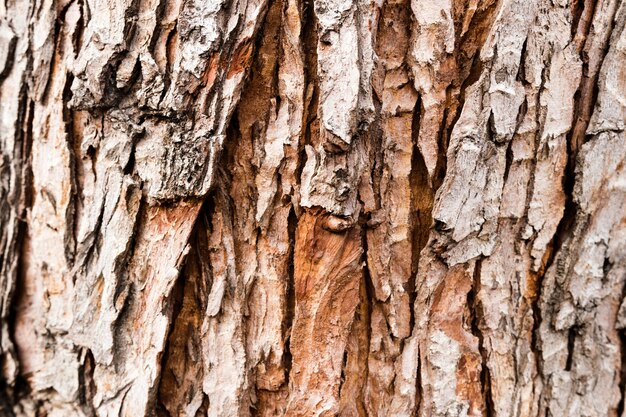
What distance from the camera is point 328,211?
928 mm

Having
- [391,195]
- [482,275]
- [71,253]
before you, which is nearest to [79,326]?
[71,253]

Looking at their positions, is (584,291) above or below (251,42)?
below

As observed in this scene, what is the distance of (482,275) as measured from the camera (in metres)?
1.01

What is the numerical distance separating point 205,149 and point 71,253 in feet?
1.22

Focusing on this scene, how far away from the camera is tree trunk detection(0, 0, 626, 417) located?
95cm

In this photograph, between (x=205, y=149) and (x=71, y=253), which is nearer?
(x=205, y=149)

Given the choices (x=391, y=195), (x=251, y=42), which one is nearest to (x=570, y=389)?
(x=391, y=195)

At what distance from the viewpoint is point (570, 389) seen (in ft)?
3.36

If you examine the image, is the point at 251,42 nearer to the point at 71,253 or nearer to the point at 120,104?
the point at 120,104

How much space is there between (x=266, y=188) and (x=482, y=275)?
1.50ft

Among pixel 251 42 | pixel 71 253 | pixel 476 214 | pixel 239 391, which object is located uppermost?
pixel 251 42

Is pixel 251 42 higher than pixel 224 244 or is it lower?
higher

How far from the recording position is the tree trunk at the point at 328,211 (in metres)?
0.95

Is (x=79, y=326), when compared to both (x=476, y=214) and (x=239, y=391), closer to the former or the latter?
(x=239, y=391)
